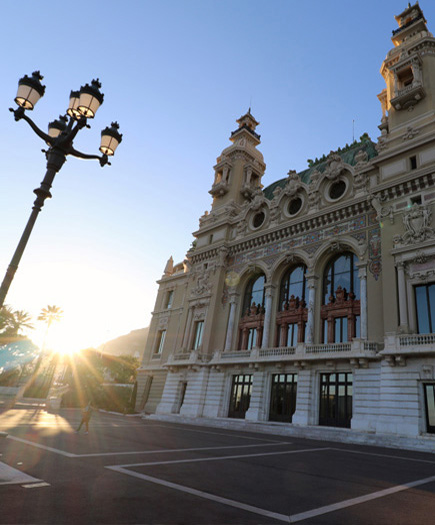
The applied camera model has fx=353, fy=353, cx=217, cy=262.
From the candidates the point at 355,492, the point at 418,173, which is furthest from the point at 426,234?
the point at 355,492

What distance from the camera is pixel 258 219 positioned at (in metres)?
39.7

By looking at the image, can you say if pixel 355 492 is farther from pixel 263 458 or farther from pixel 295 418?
pixel 295 418

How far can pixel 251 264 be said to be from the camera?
121ft

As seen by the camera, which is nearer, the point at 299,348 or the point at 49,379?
the point at 299,348

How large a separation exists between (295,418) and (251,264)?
15.7m

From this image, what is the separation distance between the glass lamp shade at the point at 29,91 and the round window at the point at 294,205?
29.5 meters

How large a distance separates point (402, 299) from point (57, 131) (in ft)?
73.6

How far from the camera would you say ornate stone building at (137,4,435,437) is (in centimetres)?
2311

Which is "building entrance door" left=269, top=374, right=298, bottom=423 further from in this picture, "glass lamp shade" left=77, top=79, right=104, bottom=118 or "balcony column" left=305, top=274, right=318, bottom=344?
"glass lamp shade" left=77, top=79, right=104, bottom=118

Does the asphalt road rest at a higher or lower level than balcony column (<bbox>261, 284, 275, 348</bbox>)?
lower

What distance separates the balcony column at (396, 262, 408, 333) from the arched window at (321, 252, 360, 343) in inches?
157

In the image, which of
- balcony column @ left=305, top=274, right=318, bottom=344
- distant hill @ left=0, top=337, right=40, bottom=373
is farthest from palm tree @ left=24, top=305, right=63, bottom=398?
balcony column @ left=305, top=274, right=318, bottom=344

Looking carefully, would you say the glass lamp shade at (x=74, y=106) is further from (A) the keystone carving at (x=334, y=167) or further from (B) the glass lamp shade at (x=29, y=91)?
(A) the keystone carving at (x=334, y=167)

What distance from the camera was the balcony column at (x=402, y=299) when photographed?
74.8 feet
